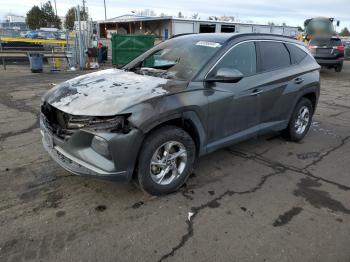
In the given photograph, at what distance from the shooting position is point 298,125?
5648 mm

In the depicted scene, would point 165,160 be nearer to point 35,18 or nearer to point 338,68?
point 338,68

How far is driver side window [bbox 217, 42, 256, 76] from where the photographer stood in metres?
4.08

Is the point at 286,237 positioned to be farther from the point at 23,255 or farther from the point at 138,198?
the point at 23,255

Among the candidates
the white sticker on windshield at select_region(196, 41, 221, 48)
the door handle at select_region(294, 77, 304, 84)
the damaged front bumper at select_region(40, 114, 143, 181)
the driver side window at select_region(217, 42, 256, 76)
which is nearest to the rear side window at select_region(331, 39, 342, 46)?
the door handle at select_region(294, 77, 304, 84)

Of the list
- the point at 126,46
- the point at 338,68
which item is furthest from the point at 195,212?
the point at 338,68

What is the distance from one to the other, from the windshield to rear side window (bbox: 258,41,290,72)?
0.87 meters

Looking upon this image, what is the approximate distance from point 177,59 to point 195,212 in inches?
78.5

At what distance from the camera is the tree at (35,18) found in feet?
212

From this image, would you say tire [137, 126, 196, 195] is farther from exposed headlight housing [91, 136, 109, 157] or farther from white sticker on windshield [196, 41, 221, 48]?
white sticker on windshield [196, 41, 221, 48]

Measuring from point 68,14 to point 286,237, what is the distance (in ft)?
258

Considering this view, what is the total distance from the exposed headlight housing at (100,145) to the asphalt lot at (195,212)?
0.67 metres

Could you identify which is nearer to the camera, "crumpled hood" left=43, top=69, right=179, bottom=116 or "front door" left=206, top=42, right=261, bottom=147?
"crumpled hood" left=43, top=69, right=179, bottom=116

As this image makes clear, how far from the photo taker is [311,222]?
328 cm

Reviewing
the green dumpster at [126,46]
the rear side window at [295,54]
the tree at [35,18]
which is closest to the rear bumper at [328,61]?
the green dumpster at [126,46]
